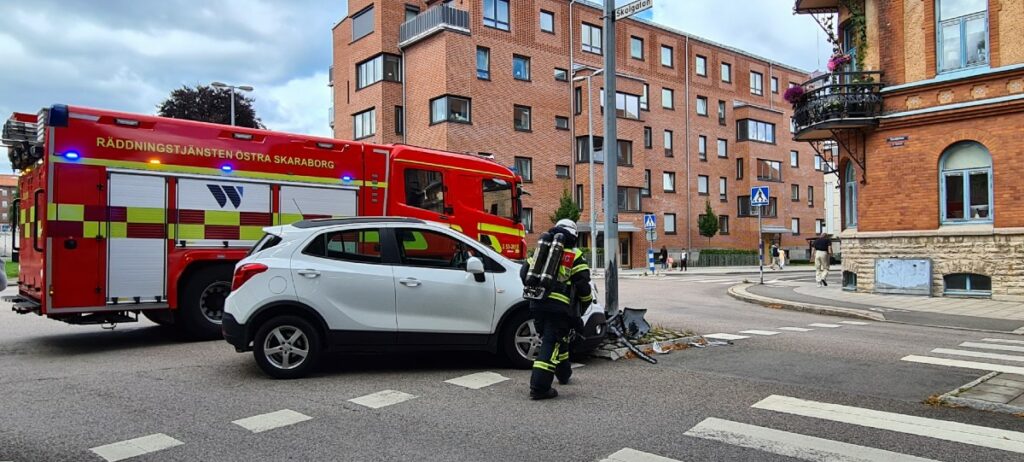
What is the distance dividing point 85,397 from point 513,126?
31158 mm

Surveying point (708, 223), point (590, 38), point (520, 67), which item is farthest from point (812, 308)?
point (708, 223)

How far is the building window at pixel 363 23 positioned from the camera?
3609 cm

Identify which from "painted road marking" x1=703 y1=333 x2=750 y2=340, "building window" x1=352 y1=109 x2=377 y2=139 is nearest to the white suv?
"painted road marking" x1=703 y1=333 x2=750 y2=340

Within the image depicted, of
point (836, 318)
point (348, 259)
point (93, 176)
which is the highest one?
point (93, 176)

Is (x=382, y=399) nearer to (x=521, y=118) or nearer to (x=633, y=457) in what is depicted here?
(x=633, y=457)

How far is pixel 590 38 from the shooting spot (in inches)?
1582

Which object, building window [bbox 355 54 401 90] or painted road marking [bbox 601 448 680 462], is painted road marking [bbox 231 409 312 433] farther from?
building window [bbox 355 54 401 90]

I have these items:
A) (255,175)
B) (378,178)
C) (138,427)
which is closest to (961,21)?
(378,178)

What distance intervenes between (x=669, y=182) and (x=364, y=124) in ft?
65.2

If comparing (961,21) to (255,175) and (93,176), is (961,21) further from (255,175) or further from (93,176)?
(93,176)

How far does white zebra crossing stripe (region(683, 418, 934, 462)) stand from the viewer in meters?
4.43

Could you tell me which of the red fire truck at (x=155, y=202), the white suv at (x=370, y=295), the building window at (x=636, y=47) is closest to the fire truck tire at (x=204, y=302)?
the red fire truck at (x=155, y=202)

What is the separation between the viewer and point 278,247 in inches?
270

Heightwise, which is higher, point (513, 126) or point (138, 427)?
point (513, 126)
